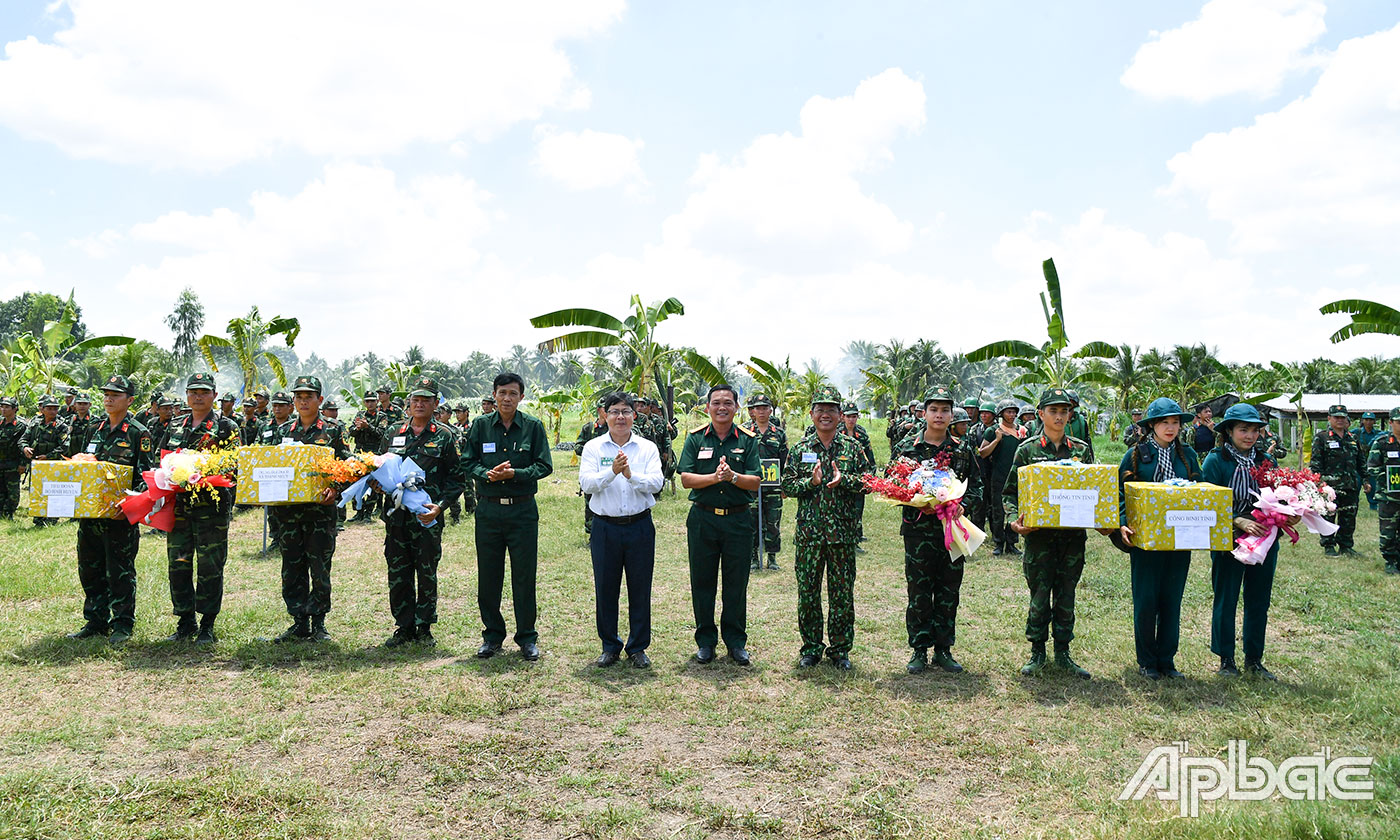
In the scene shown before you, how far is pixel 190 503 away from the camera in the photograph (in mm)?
6426

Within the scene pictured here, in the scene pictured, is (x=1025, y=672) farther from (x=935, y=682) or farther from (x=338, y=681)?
(x=338, y=681)

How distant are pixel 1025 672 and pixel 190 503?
677 cm

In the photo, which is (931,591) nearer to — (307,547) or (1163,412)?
(1163,412)

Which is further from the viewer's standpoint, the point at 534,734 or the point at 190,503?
the point at 190,503

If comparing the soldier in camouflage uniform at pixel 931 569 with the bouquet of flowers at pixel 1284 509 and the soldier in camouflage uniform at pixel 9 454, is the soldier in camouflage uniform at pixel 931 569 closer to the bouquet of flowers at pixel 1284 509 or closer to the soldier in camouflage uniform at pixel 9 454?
the bouquet of flowers at pixel 1284 509

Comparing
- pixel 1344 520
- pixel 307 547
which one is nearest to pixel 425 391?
pixel 307 547

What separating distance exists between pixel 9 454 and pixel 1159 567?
16.2 meters

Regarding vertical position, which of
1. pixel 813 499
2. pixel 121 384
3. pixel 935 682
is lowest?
pixel 935 682

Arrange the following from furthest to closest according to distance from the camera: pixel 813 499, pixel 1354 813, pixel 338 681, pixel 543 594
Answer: pixel 543 594, pixel 813 499, pixel 338 681, pixel 1354 813

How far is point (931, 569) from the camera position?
5.99 meters

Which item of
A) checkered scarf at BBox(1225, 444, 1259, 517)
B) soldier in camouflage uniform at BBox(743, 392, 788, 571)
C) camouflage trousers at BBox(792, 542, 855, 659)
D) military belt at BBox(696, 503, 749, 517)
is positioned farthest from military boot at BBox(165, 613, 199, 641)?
checkered scarf at BBox(1225, 444, 1259, 517)

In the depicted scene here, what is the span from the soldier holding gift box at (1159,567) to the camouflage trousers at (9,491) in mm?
16077

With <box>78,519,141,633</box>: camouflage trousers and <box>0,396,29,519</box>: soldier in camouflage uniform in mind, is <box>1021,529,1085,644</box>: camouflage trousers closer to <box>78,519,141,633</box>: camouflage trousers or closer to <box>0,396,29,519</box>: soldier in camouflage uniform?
<box>78,519,141,633</box>: camouflage trousers

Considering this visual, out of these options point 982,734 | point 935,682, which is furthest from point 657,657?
point 982,734
